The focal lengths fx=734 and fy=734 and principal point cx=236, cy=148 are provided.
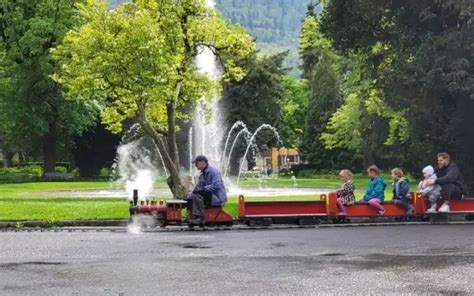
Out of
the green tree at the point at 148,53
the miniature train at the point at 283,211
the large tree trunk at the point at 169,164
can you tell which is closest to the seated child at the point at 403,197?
the miniature train at the point at 283,211

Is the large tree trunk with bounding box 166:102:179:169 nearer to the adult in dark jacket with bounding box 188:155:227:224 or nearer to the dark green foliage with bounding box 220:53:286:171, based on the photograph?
the adult in dark jacket with bounding box 188:155:227:224

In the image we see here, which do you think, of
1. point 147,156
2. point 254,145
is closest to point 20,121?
point 147,156

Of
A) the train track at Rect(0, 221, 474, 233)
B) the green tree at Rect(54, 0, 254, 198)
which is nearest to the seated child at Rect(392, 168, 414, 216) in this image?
the train track at Rect(0, 221, 474, 233)

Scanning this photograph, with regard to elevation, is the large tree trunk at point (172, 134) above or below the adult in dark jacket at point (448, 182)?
above

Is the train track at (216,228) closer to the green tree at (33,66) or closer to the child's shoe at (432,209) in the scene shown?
the child's shoe at (432,209)

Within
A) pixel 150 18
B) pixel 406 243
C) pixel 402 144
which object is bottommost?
pixel 406 243

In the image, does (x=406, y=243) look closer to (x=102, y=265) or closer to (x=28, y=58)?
(x=102, y=265)

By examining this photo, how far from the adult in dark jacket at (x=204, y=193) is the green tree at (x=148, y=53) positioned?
26.8 ft

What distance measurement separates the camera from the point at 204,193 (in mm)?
A: 17828

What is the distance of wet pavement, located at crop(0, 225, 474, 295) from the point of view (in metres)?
9.19

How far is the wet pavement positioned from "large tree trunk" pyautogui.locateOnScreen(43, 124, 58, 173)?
4114 centimetres

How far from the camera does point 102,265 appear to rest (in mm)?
11383

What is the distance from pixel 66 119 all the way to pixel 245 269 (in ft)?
154

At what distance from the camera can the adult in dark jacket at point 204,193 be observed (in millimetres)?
17672
